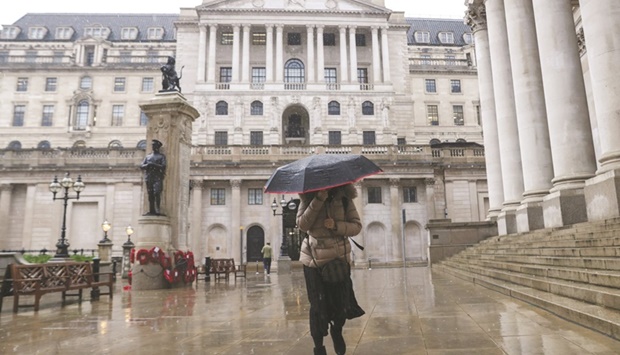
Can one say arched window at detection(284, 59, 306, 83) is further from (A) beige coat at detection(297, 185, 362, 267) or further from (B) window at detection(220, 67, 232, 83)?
(A) beige coat at detection(297, 185, 362, 267)

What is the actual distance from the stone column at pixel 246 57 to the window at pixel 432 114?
1032 inches

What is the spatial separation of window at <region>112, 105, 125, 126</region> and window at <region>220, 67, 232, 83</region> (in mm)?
17651

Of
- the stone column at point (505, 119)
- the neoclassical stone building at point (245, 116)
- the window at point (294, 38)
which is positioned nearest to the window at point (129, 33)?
A: the neoclassical stone building at point (245, 116)

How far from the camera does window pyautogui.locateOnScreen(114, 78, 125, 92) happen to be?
208ft

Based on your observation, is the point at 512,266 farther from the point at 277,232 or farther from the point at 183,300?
the point at 277,232

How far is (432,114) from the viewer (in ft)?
206

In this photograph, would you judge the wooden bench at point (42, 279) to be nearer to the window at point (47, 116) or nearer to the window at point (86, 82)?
the window at point (47, 116)

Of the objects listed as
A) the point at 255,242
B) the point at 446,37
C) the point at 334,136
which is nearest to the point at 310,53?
the point at 334,136

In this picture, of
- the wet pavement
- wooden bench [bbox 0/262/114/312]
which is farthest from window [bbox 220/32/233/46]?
the wet pavement

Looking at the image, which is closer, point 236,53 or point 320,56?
point 236,53

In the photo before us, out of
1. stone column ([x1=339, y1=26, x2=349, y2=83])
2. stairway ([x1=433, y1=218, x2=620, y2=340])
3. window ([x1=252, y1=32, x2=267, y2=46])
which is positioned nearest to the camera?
stairway ([x1=433, y1=218, x2=620, y2=340])

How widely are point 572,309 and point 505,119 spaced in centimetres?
1586

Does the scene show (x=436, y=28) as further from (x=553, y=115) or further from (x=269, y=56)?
(x=553, y=115)

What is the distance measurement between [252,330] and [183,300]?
17.9 feet
